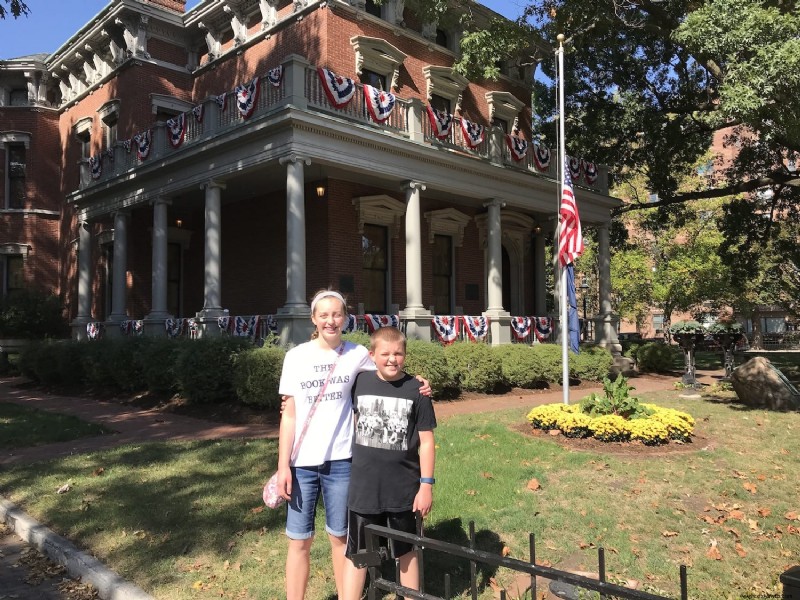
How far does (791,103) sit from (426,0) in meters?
8.36

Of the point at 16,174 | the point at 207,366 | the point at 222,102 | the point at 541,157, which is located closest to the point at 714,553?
the point at 207,366

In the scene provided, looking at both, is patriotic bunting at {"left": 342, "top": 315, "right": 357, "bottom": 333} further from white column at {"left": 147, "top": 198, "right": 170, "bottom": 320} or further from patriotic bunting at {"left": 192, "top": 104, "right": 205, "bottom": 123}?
patriotic bunting at {"left": 192, "top": 104, "right": 205, "bottom": 123}

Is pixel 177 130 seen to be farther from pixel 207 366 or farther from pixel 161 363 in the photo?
pixel 207 366

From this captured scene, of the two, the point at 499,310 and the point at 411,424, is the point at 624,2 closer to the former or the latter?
the point at 499,310

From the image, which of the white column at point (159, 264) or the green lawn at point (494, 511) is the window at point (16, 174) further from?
the green lawn at point (494, 511)

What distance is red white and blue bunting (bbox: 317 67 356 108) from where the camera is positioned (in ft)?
42.8

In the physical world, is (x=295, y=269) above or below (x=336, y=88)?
below

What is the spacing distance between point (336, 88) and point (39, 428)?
348 inches

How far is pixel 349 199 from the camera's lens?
610 inches

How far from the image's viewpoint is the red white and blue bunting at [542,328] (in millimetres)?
17680

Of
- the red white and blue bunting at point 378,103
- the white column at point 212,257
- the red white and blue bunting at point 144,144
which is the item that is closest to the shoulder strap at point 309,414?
the white column at point 212,257

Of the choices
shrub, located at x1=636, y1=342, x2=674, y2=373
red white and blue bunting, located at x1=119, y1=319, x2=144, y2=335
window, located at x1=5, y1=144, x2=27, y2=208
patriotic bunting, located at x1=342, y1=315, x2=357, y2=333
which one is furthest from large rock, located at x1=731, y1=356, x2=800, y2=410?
window, located at x1=5, y1=144, x2=27, y2=208

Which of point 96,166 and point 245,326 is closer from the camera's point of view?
point 245,326

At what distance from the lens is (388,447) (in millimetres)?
3156
